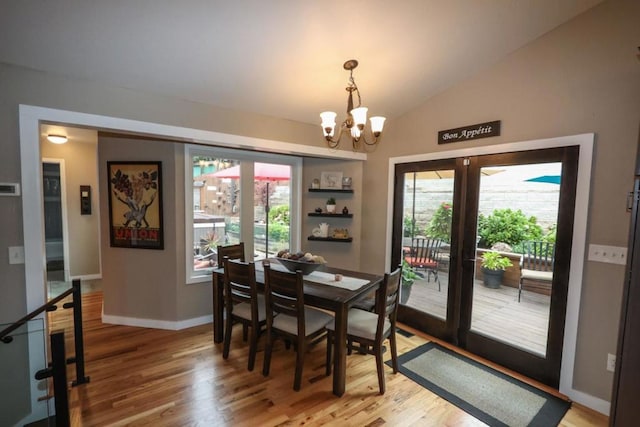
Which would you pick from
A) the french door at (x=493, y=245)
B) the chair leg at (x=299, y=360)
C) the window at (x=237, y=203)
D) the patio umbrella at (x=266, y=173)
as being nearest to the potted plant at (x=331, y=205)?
the window at (x=237, y=203)

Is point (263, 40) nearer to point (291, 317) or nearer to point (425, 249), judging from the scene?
point (291, 317)

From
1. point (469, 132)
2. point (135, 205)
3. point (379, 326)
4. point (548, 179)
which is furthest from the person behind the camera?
point (135, 205)

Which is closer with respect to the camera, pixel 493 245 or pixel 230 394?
pixel 230 394

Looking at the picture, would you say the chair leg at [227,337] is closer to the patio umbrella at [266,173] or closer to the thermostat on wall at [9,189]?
the patio umbrella at [266,173]

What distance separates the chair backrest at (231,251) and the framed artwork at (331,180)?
1422 mm

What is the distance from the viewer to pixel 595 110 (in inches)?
85.5

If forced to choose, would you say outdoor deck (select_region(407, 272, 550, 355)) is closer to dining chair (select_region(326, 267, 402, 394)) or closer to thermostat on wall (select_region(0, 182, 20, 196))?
dining chair (select_region(326, 267, 402, 394))

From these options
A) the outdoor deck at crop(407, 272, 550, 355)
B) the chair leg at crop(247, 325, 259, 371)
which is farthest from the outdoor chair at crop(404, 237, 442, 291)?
the chair leg at crop(247, 325, 259, 371)

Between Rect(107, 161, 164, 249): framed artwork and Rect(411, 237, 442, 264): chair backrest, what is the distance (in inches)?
121

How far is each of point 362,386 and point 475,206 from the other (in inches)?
80.4

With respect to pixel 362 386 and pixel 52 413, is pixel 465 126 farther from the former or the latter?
pixel 52 413

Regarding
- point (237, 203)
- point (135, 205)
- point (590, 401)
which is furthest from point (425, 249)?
point (135, 205)

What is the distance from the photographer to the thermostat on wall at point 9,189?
→ 2047 mm

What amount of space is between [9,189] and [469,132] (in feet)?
13.0
